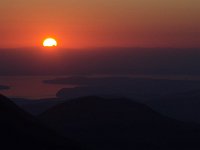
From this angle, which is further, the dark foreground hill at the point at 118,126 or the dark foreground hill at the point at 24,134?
the dark foreground hill at the point at 118,126

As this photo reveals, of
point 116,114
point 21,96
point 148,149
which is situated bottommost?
point 148,149

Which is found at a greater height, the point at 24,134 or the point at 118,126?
the point at 118,126

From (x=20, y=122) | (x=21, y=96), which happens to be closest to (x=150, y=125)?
(x=20, y=122)

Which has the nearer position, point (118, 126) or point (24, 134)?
point (24, 134)

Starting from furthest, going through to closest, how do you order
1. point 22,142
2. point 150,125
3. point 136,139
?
point 150,125 < point 136,139 < point 22,142

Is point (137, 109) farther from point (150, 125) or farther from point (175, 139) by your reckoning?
point (175, 139)
